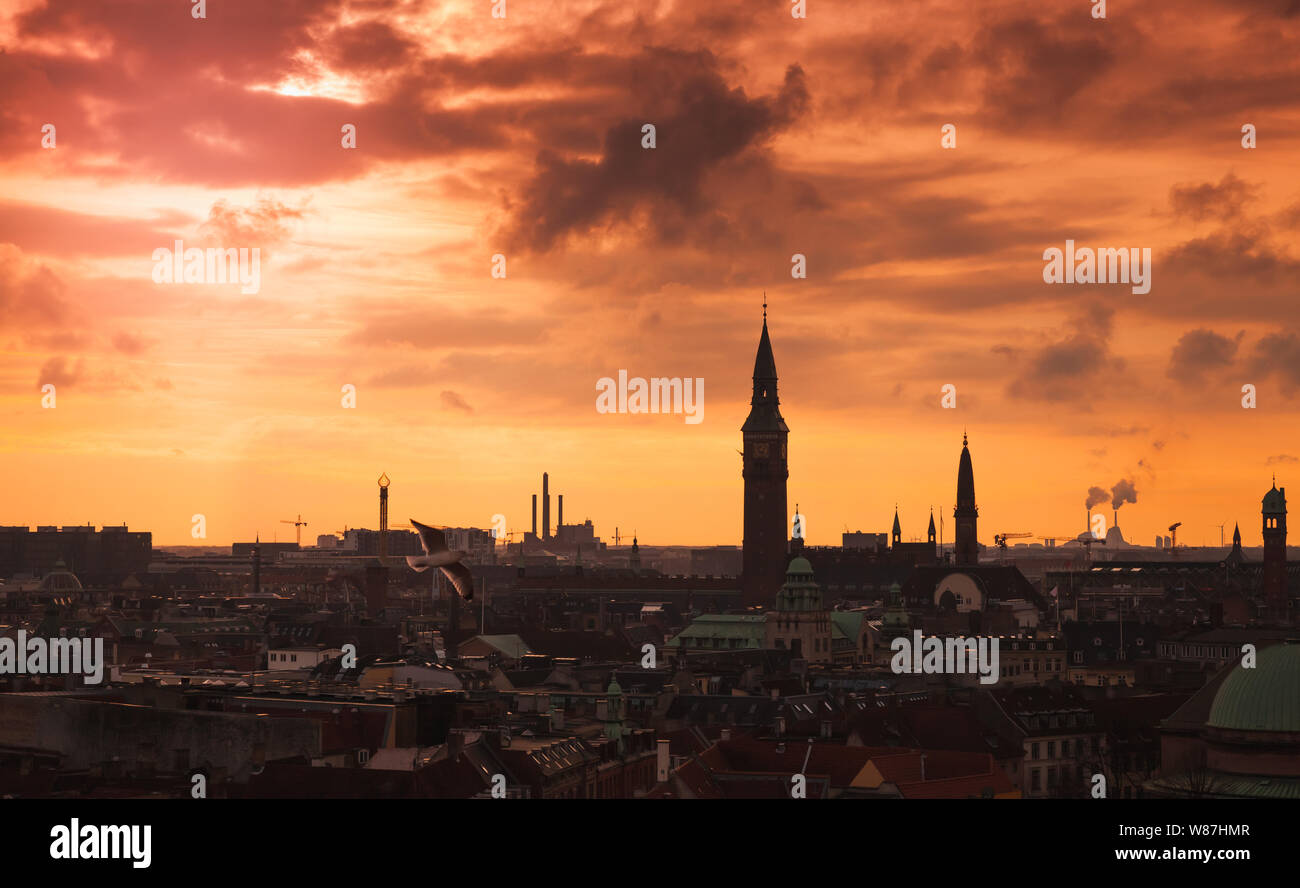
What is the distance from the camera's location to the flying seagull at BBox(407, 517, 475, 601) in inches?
1411

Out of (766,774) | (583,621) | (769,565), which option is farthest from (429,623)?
(766,774)

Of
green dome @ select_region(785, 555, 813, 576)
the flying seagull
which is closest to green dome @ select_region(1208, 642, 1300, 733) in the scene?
the flying seagull

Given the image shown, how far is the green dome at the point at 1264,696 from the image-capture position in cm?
4656

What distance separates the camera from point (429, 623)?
637 feet

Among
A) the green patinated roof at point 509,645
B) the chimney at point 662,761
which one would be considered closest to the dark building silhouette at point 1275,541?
the green patinated roof at point 509,645

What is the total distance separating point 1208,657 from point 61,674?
7374 cm

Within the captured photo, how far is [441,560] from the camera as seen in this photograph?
3766cm

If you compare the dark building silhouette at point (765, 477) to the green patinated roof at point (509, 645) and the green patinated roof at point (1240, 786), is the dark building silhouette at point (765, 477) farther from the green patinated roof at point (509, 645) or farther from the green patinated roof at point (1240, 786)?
the green patinated roof at point (1240, 786)

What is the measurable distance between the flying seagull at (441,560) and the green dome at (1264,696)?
66.4ft

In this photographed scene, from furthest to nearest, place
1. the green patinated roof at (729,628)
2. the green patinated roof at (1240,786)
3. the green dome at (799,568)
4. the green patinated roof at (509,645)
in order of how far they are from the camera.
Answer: the green patinated roof at (729,628)
the green dome at (799,568)
the green patinated roof at (509,645)
the green patinated roof at (1240,786)

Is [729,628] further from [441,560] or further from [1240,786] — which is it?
[441,560]
